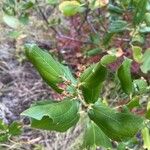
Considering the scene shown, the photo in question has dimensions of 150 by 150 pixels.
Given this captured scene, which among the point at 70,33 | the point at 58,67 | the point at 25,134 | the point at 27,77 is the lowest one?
the point at 25,134

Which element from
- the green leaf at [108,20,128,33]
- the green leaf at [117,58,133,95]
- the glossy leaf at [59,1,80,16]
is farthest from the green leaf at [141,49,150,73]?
the green leaf at [117,58,133,95]

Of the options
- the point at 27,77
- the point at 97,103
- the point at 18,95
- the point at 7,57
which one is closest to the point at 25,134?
the point at 18,95

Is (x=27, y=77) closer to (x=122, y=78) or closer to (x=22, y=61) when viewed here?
(x=22, y=61)

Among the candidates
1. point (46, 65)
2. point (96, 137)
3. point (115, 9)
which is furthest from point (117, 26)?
point (46, 65)

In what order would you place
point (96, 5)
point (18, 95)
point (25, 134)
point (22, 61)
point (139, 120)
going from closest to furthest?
point (139, 120) < point (96, 5) < point (25, 134) < point (18, 95) < point (22, 61)

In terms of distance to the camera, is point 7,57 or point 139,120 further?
point 7,57

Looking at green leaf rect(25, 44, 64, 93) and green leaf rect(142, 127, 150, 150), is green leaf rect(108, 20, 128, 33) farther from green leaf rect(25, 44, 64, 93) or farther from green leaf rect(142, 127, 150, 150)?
green leaf rect(25, 44, 64, 93)
